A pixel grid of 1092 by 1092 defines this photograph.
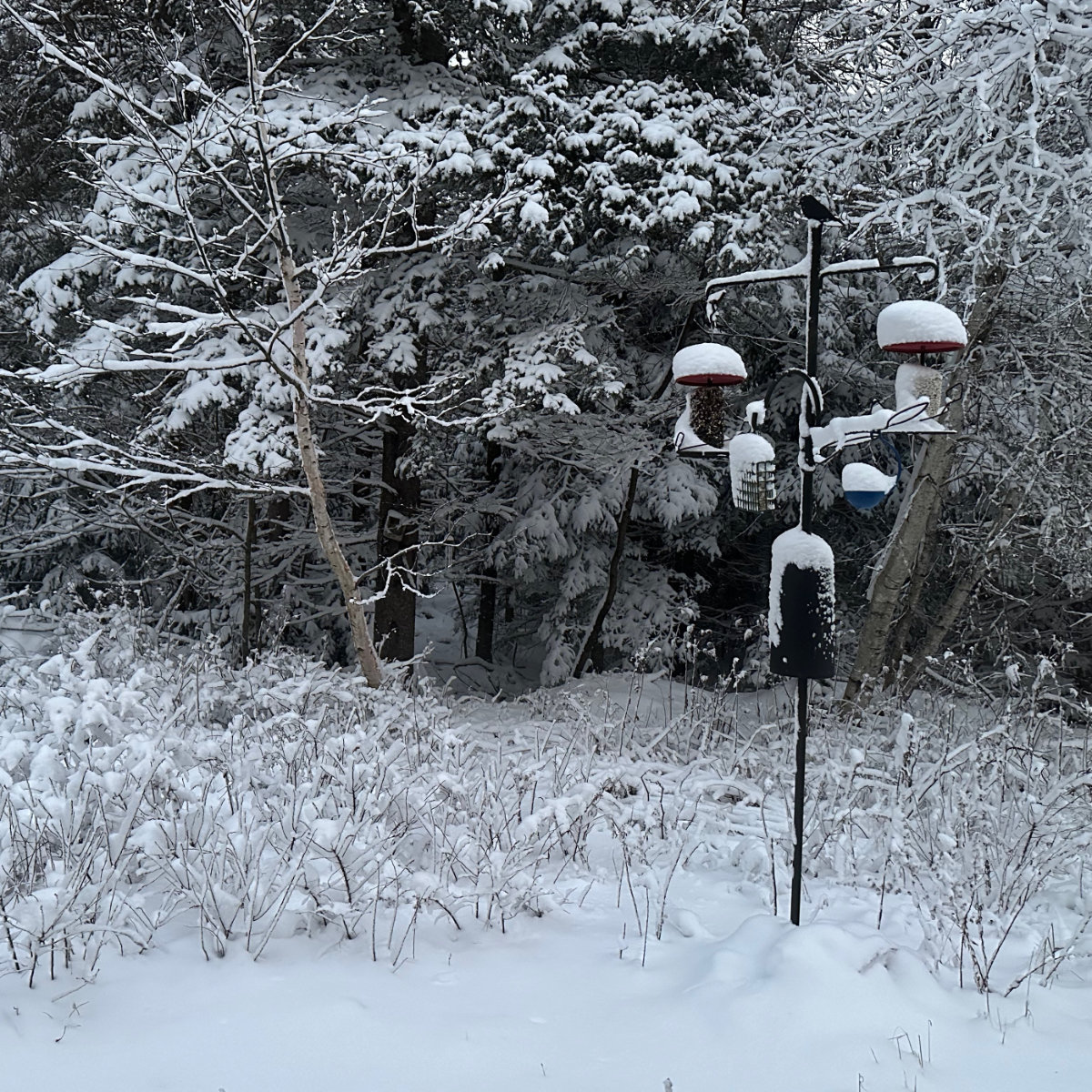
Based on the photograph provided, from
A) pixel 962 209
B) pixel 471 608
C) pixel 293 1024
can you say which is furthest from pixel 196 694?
pixel 471 608

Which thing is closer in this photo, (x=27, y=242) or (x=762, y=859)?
(x=762, y=859)

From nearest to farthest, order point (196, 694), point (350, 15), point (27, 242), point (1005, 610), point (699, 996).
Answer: point (699, 996) → point (196, 694) → point (350, 15) → point (1005, 610) → point (27, 242)

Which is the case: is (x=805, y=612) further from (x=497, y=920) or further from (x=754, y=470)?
(x=497, y=920)

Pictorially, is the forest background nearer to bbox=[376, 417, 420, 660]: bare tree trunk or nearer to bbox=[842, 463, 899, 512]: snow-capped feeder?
bbox=[376, 417, 420, 660]: bare tree trunk

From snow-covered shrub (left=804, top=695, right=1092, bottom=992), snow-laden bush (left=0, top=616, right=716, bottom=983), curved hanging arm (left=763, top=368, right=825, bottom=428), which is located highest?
curved hanging arm (left=763, top=368, right=825, bottom=428)

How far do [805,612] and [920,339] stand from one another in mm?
1110

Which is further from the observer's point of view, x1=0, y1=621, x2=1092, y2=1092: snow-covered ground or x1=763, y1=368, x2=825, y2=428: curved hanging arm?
x1=763, y1=368, x2=825, y2=428: curved hanging arm

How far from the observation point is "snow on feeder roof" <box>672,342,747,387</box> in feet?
12.5

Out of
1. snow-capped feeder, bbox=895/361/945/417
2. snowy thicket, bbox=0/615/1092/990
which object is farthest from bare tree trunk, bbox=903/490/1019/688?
snow-capped feeder, bbox=895/361/945/417

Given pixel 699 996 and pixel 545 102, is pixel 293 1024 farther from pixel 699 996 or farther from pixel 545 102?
pixel 545 102

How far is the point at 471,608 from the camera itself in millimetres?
21094

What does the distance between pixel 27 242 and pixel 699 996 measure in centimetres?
1238

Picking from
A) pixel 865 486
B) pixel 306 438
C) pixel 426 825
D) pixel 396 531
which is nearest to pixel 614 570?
pixel 396 531

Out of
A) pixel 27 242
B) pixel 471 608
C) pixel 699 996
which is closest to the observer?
pixel 699 996
